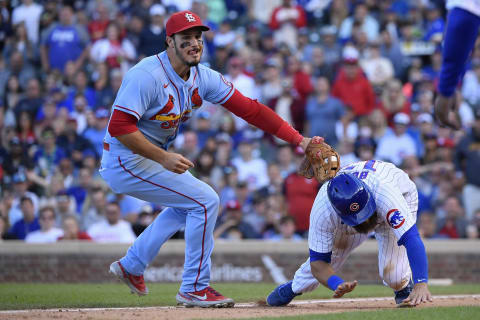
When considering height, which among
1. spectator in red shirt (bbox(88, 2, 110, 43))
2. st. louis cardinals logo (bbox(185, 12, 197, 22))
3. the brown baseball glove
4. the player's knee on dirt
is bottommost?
the player's knee on dirt

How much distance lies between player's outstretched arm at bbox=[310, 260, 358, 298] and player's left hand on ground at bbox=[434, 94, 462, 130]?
189 centimetres

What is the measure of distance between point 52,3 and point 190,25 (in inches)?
421

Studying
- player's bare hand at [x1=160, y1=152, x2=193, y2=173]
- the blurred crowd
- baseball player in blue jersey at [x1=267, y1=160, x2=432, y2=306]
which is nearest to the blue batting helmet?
baseball player in blue jersey at [x1=267, y1=160, x2=432, y2=306]

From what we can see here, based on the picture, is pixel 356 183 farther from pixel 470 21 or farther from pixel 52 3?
pixel 52 3

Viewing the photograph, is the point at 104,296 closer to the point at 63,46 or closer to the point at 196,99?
the point at 196,99

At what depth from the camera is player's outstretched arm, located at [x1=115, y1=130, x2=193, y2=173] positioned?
565 cm

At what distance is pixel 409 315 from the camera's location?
17.3 feet

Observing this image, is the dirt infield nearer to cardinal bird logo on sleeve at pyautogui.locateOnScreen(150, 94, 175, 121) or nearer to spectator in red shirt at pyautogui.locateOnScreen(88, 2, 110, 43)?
cardinal bird logo on sleeve at pyautogui.locateOnScreen(150, 94, 175, 121)

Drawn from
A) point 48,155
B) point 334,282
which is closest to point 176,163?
point 334,282

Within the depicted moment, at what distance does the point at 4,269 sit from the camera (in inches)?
401

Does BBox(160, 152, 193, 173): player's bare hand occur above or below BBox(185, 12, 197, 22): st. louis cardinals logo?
below

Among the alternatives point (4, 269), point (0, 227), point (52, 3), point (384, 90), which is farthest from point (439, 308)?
point (52, 3)

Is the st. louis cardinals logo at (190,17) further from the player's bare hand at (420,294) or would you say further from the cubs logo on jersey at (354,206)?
the player's bare hand at (420,294)

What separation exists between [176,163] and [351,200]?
1270 mm
